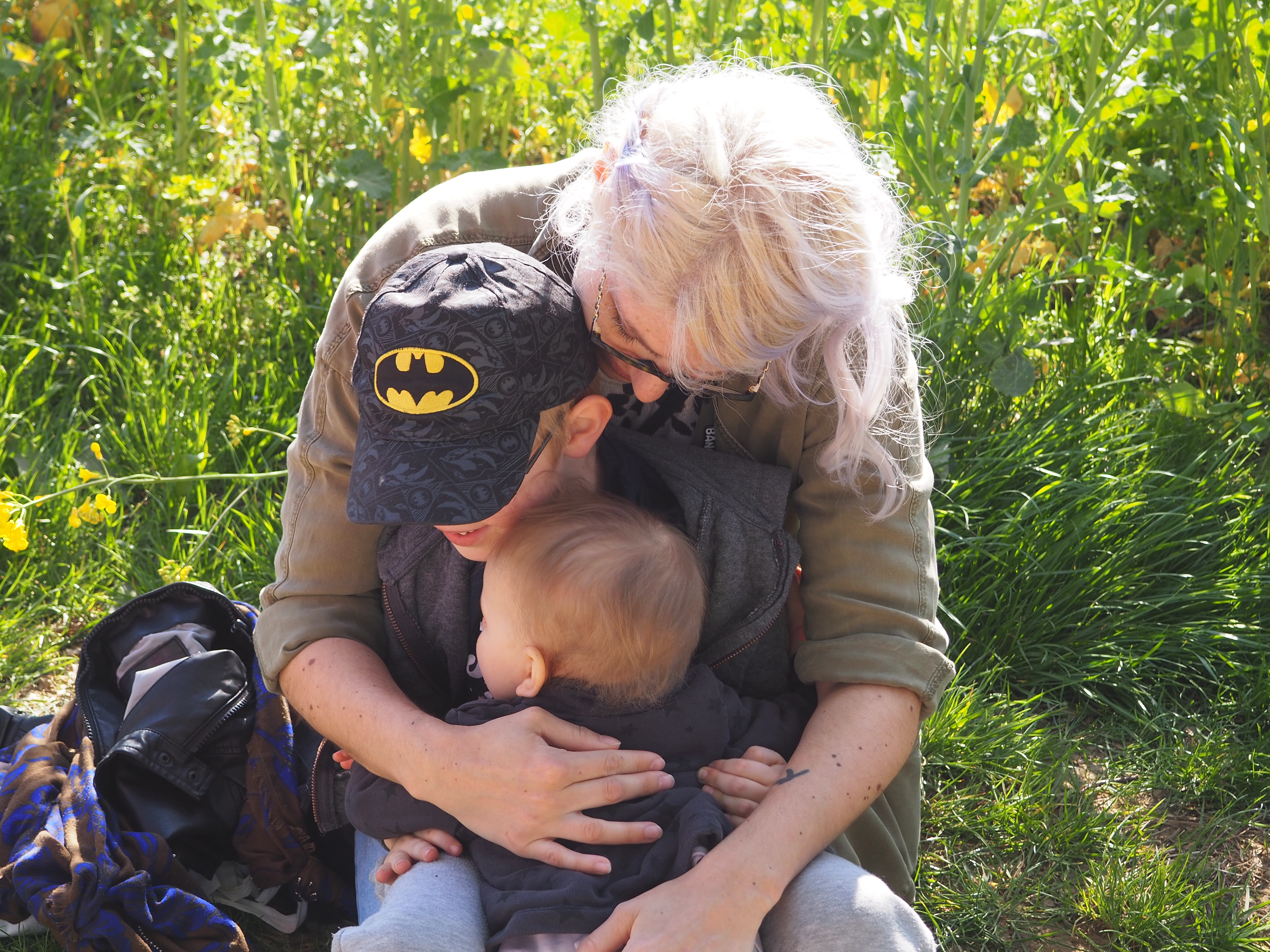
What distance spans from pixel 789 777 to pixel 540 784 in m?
0.36

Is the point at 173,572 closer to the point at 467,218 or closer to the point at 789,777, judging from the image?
the point at 467,218

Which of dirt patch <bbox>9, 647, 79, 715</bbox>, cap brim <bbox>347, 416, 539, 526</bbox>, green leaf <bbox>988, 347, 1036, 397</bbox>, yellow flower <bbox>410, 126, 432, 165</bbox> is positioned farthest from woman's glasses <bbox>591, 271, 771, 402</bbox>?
yellow flower <bbox>410, 126, 432, 165</bbox>

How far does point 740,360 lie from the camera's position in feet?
4.96

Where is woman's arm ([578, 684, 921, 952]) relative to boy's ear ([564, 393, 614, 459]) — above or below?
below

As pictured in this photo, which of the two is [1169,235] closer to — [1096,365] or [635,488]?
[1096,365]

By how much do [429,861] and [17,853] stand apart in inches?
26.9

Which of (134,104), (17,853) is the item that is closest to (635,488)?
(17,853)

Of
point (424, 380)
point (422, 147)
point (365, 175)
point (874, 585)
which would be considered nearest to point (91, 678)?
point (424, 380)

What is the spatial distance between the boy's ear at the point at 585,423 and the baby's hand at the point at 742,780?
0.50 m

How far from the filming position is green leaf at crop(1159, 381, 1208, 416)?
2.77 m

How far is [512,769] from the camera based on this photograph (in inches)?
62.4

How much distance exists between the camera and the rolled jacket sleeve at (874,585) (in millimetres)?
1735

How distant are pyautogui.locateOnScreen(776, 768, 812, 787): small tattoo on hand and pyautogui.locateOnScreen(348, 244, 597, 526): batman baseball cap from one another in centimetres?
56

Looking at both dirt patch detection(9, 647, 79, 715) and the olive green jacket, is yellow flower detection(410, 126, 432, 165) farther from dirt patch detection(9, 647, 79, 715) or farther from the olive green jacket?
dirt patch detection(9, 647, 79, 715)
